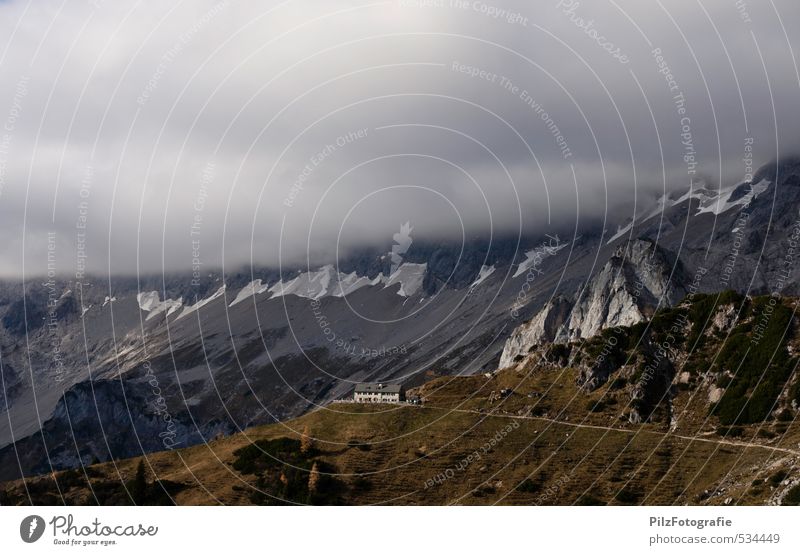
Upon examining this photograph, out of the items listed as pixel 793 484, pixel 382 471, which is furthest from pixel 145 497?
pixel 793 484

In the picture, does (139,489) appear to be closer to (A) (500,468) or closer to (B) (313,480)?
(B) (313,480)

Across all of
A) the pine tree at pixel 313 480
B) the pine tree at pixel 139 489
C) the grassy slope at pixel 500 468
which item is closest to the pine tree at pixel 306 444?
the grassy slope at pixel 500 468

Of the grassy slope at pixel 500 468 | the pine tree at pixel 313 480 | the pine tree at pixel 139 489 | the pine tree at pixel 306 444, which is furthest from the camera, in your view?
the pine tree at pixel 306 444

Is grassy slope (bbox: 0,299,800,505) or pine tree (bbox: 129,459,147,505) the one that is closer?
grassy slope (bbox: 0,299,800,505)

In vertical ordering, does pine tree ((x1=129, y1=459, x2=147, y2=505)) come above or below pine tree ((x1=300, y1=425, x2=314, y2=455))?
below

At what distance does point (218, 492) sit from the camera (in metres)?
171

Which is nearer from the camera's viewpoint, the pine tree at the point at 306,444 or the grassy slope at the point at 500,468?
the grassy slope at the point at 500,468

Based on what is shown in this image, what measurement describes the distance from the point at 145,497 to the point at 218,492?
46.1ft

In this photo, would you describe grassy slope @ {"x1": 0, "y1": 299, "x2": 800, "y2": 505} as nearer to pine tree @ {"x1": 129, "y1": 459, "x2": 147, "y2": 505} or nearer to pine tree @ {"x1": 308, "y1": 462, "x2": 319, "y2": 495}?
pine tree @ {"x1": 308, "y1": 462, "x2": 319, "y2": 495}

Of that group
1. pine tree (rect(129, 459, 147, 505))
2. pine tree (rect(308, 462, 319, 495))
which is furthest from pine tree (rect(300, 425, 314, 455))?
pine tree (rect(129, 459, 147, 505))

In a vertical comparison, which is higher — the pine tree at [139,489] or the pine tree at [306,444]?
the pine tree at [306,444]

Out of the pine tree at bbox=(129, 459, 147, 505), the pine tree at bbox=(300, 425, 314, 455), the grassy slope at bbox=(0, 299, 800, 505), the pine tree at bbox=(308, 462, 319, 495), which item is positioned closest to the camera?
the grassy slope at bbox=(0, 299, 800, 505)

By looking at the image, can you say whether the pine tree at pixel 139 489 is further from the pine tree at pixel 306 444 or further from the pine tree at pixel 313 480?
the pine tree at pixel 313 480
